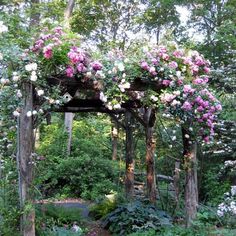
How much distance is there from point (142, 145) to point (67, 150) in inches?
103

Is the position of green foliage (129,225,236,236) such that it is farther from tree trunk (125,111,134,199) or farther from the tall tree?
the tall tree

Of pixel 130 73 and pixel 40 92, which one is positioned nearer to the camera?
pixel 40 92

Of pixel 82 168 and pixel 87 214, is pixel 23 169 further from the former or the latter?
pixel 82 168

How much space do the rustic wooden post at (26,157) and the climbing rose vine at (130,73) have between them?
128mm

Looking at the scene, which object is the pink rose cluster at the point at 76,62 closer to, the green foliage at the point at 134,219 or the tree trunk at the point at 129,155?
the green foliage at the point at 134,219

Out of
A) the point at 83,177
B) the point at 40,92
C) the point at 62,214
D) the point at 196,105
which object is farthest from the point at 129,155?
the point at 40,92

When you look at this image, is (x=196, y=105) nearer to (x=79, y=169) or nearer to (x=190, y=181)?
(x=190, y=181)

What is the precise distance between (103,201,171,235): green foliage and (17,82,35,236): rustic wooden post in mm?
2263

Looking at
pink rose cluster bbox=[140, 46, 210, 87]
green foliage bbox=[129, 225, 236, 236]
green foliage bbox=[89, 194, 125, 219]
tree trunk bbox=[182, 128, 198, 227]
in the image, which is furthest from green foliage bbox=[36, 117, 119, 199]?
pink rose cluster bbox=[140, 46, 210, 87]

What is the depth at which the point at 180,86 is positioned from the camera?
5398mm

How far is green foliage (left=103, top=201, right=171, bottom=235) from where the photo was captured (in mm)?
6730

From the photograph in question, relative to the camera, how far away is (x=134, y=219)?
682cm

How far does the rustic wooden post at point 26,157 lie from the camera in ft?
15.7

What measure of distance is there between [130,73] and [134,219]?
9.59 feet
